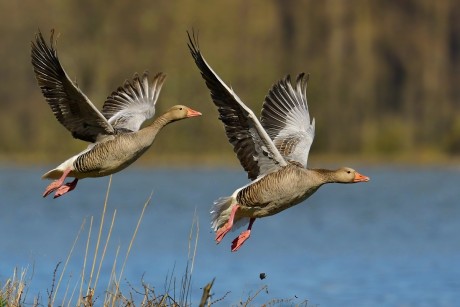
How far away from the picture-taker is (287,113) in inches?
554

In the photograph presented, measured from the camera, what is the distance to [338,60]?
293 ft

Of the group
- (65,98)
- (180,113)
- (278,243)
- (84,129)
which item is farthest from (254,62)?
(65,98)

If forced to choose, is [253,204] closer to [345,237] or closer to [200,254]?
[200,254]

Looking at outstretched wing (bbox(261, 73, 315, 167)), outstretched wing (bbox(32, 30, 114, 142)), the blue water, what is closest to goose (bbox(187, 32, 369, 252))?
outstretched wing (bbox(261, 73, 315, 167))

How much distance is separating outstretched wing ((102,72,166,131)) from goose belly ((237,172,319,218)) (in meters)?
2.72

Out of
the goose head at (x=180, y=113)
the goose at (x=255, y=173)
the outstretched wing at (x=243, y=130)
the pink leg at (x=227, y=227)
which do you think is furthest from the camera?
the goose head at (x=180, y=113)

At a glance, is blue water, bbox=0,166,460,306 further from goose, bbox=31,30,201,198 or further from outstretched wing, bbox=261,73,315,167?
outstretched wing, bbox=261,73,315,167

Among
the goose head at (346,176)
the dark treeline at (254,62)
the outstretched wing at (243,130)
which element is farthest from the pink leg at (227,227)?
the dark treeline at (254,62)

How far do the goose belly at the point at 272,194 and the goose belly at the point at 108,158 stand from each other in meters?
1.37

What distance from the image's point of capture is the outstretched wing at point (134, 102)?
14.7 metres

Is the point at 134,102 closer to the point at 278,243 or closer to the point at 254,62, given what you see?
the point at 278,243

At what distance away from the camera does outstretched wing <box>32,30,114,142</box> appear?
501 inches

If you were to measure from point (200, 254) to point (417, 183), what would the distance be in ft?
101

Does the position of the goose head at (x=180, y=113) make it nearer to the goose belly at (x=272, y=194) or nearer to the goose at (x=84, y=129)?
the goose at (x=84, y=129)
